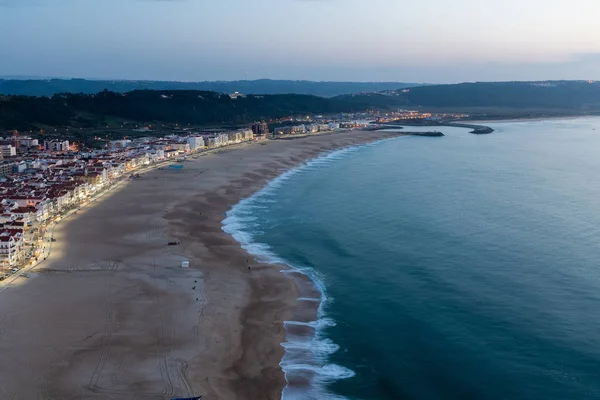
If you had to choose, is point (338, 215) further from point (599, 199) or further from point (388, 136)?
point (388, 136)

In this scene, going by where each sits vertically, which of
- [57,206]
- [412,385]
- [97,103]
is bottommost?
[412,385]

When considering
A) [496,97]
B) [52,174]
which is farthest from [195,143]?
[496,97]

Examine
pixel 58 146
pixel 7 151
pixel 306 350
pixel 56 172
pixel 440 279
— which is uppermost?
pixel 58 146

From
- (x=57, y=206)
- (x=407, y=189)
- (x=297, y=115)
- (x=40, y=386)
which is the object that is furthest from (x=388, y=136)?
(x=40, y=386)

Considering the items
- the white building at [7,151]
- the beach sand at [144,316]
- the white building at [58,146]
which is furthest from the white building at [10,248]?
the white building at [58,146]

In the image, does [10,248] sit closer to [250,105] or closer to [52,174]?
[52,174]

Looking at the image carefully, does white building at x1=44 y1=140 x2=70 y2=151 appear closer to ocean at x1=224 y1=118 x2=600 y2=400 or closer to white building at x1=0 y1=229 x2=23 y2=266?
ocean at x1=224 y1=118 x2=600 y2=400
